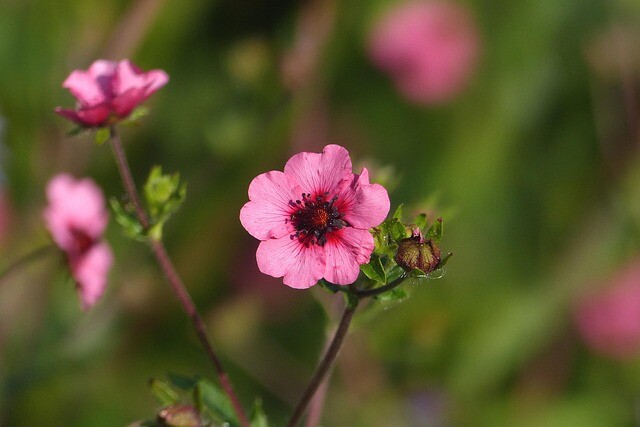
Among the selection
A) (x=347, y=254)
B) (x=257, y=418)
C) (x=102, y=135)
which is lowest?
(x=257, y=418)

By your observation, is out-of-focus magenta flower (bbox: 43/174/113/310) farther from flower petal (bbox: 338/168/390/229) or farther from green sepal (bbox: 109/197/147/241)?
flower petal (bbox: 338/168/390/229)

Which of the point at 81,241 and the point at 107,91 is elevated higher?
the point at 107,91

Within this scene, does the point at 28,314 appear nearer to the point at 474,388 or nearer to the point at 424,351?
the point at 424,351

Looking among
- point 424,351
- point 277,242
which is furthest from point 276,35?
point 277,242

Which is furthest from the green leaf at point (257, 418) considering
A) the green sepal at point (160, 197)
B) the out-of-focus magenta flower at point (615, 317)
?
the out-of-focus magenta flower at point (615, 317)

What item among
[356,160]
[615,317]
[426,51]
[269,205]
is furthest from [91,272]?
[615,317]

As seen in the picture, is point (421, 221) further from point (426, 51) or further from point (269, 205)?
point (426, 51)

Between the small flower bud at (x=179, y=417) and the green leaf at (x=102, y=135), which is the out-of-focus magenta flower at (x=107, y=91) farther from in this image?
the small flower bud at (x=179, y=417)
